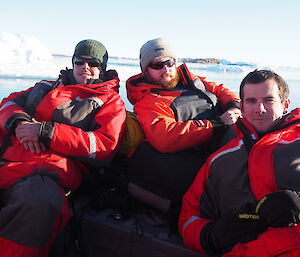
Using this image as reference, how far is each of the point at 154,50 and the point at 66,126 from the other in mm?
1030

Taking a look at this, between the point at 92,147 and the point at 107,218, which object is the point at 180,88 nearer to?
the point at 92,147

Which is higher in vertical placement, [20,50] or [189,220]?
[189,220]

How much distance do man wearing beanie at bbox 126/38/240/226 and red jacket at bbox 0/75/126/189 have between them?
218mm

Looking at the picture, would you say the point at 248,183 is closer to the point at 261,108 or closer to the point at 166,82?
the point at 261,108

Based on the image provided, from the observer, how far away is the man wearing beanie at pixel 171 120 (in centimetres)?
214

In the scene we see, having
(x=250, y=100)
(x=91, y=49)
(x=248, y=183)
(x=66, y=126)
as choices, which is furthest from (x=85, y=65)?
(x=248, y=183)

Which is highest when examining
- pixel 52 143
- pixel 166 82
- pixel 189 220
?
pixel 166 82

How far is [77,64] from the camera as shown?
263cm

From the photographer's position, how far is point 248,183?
1.64m

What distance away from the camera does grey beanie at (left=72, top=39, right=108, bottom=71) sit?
2664 mm

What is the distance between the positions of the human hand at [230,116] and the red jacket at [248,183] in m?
0.44

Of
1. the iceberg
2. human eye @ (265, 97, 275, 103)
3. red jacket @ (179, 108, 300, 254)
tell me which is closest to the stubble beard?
red jacket @ (179, 108, 300, 254)

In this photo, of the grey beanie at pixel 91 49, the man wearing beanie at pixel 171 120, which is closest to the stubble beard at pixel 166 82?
the man wearing beanie at pixel 171 120

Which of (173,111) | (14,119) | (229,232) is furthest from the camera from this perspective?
(173,111)
